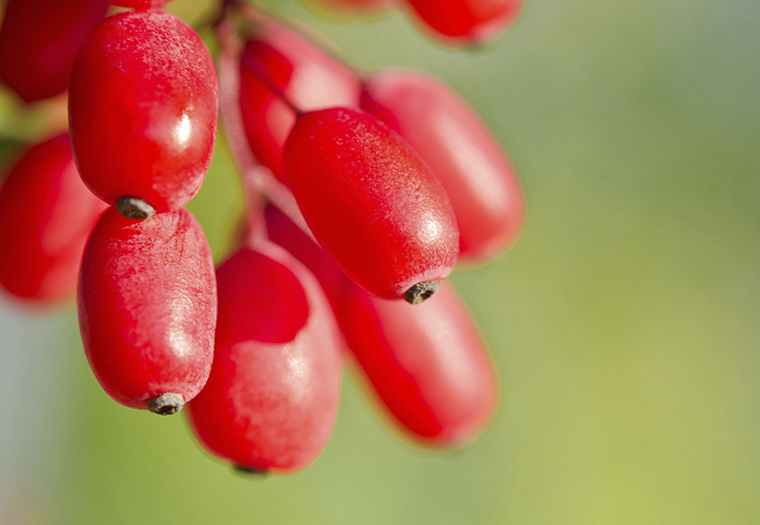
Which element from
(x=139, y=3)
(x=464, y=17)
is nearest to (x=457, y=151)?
(x=464, y=17)

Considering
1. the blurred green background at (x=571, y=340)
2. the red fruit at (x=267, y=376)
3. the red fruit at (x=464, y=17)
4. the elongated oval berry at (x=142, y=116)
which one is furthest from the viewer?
the blurred green background at (x=571, y=340)

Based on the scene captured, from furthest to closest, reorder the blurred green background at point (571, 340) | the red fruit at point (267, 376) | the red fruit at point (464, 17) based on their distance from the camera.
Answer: the blurred green background at point (571, 340) → the red fruit at point (464, 17) → the red fruit at point (267, 376)

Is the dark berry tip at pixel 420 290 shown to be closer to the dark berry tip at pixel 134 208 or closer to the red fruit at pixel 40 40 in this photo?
the dark berry tip at pixel 134 208

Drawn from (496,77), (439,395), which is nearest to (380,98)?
(439,395)

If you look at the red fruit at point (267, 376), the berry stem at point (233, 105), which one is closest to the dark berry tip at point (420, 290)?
the red fruit at point (267, 376)

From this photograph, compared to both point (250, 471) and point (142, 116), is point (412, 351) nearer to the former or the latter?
point (250, 471)

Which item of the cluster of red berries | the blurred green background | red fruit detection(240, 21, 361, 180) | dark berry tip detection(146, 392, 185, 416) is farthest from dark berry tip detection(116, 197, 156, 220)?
the blurred green background

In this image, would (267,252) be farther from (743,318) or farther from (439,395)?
(743,318)
